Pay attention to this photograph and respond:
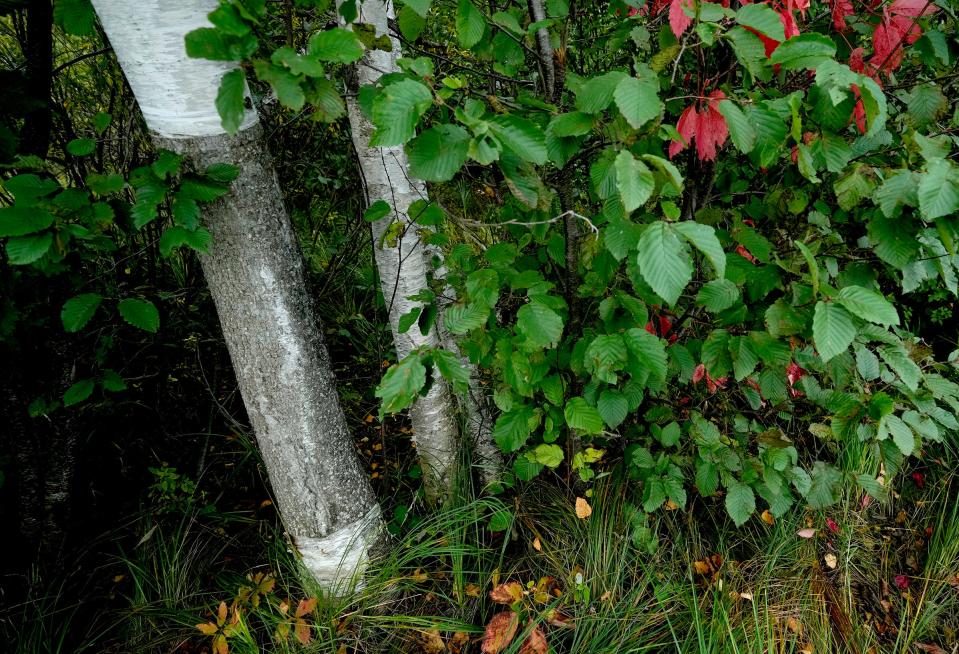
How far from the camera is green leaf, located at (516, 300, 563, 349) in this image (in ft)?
4.26

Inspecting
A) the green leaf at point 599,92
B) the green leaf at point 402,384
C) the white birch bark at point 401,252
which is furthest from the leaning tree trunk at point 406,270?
the green leaf at point 599,92

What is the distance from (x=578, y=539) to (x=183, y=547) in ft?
4.58

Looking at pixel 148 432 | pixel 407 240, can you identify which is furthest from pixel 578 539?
pixel 148 432

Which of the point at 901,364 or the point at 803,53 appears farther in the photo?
the point at 901,364

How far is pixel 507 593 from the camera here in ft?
5.83

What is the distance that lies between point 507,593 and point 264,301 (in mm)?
1162

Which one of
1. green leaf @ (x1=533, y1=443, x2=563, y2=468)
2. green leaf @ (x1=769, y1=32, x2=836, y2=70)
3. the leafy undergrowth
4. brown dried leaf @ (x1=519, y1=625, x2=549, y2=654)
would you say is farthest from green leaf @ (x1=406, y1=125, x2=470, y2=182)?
brown dried leaf @ (x1=519, y1=625, x2=549, y2=654)

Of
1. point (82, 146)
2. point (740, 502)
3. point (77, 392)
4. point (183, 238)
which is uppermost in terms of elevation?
point (82, 146)

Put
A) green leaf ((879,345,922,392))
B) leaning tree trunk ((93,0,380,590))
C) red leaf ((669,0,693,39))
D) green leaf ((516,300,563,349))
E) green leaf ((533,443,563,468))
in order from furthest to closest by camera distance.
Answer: green leaf ((533,443,563,468)) < green leaf ((879,345,922,392)) < green leaf ((516,300,563,349)) < leaning tree trunk ((93,0,380,590)) < red leaf ((669,0,693,39))

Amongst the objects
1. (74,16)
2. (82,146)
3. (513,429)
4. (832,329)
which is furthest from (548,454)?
(74,16)

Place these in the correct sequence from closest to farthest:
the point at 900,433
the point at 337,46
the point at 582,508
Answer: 1. the point at 337,46
2. the point at 900,433
3. the point at 582,508

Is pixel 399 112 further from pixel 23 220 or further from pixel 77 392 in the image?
pixel 77 392

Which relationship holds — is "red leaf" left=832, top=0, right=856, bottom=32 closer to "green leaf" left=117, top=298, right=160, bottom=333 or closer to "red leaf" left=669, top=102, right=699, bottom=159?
"red leaf" left=669, top=102, right=699, bottom=159

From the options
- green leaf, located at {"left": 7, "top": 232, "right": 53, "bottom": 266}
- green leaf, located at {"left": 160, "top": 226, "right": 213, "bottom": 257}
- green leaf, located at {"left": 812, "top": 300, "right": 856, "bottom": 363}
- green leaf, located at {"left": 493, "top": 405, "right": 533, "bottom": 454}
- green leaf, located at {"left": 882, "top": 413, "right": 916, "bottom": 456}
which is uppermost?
green leaf, located at {"left": 7, "top": 232, "right": 53, "bottom": 266}
